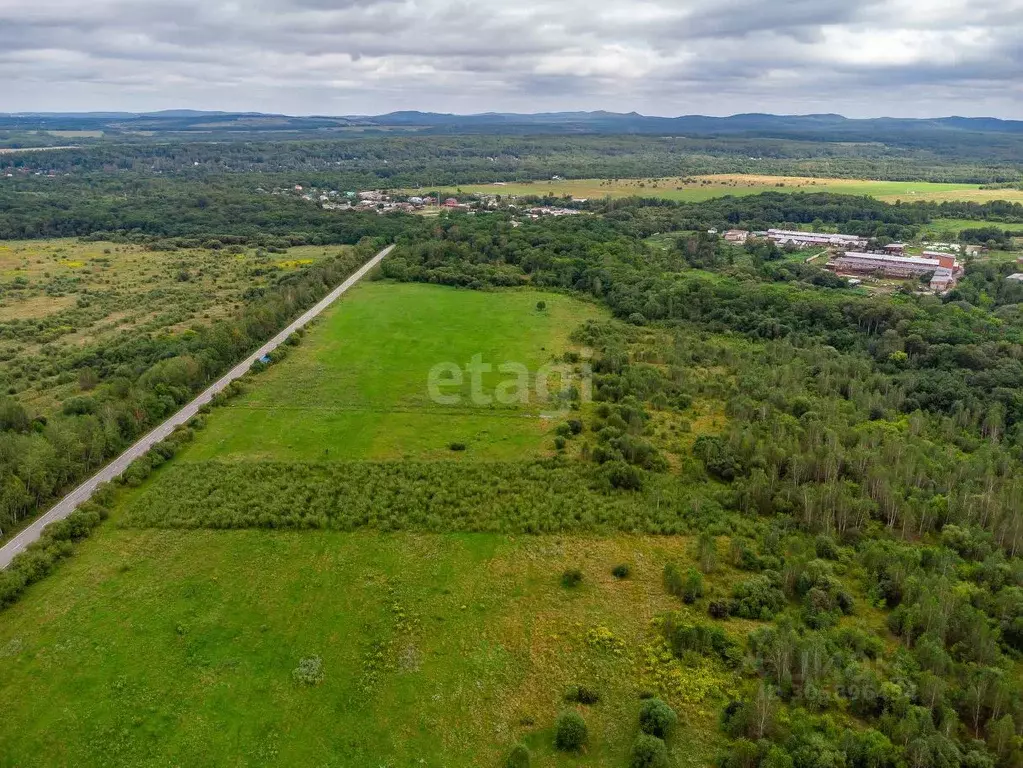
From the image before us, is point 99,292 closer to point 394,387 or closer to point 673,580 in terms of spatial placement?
point 394,387

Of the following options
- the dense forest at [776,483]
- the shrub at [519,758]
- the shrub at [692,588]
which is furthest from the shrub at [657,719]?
the shrub at [692,588]

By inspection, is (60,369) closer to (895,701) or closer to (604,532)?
(604,532)

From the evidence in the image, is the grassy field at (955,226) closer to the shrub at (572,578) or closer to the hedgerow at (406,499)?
the hedgerow at (406,499)

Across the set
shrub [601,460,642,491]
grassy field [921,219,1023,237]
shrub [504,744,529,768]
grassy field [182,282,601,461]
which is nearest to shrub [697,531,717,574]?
shrub [601,460,642,491]

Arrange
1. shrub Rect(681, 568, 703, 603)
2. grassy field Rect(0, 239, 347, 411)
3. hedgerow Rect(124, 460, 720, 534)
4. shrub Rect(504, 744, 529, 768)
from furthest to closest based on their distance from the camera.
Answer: grassy field Rect(0, 239, 347, 411) → hedgerow Rect(124, 460, 720, 534) → shrub Rect(681, 568, 703, 603) → shrub Rect(504, 744, 529, 768)

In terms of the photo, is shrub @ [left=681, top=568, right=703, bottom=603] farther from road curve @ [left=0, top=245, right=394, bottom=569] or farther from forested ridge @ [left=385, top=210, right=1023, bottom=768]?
road curve @ [left=0, top=245, right=394, bottom=569]

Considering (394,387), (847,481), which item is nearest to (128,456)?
(394,387)

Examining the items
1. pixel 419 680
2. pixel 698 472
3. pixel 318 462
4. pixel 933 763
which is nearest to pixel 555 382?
pixel 698 472
